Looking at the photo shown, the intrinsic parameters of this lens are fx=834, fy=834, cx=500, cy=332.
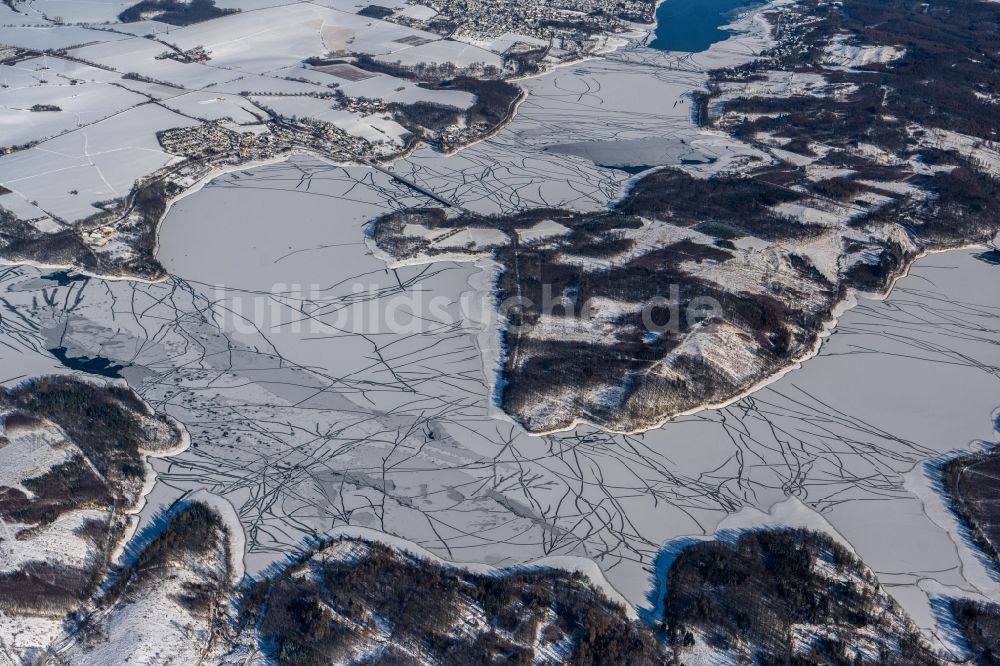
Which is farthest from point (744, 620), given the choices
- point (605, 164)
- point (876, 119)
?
point (876, 119)

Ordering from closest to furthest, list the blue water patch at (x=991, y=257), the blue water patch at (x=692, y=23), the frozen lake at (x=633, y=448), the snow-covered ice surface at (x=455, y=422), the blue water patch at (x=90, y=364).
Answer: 1. the frozen lake at (x=633, y=448)
2. the snow-covered ice surface at (x=455, y=422)
3. the blue water patch at (x=90, y=364)
4. the blue water patch at (x=991, y=257)
5. the blue water patch at (x=692, y=23)

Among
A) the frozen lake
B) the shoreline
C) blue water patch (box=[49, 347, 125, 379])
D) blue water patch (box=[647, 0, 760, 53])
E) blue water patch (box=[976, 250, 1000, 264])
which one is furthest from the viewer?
blue water patch (box=[647, 0, 760, 53])

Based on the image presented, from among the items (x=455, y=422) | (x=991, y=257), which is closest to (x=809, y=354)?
(x=991, y=257)

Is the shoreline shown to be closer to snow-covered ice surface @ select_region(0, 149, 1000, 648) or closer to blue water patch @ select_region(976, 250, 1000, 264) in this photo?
snow-covered ice surface @ select_region(0, 149, 1000, 648)

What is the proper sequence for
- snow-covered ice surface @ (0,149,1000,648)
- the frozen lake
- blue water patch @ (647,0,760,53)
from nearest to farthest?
the frozen lake → snow-covered ice surface @ (0,149,1000,648) → blue water patch @ (647,0,760,53)

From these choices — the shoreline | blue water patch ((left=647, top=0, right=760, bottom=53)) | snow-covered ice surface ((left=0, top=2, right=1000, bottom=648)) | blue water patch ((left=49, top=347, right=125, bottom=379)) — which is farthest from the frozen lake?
blue water patch ((left=647, top=0, right=760, bottom=53))

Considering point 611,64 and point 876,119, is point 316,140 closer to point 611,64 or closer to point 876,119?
point 611,64

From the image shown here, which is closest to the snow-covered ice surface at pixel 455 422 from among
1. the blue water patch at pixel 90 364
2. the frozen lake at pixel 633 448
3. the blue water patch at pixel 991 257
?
the frozen lake at pixel 633 448

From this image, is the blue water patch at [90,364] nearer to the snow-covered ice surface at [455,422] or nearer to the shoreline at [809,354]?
the snow-covered ice surface at [455,422]

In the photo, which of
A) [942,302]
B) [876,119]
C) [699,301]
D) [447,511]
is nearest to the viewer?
[447,511]
